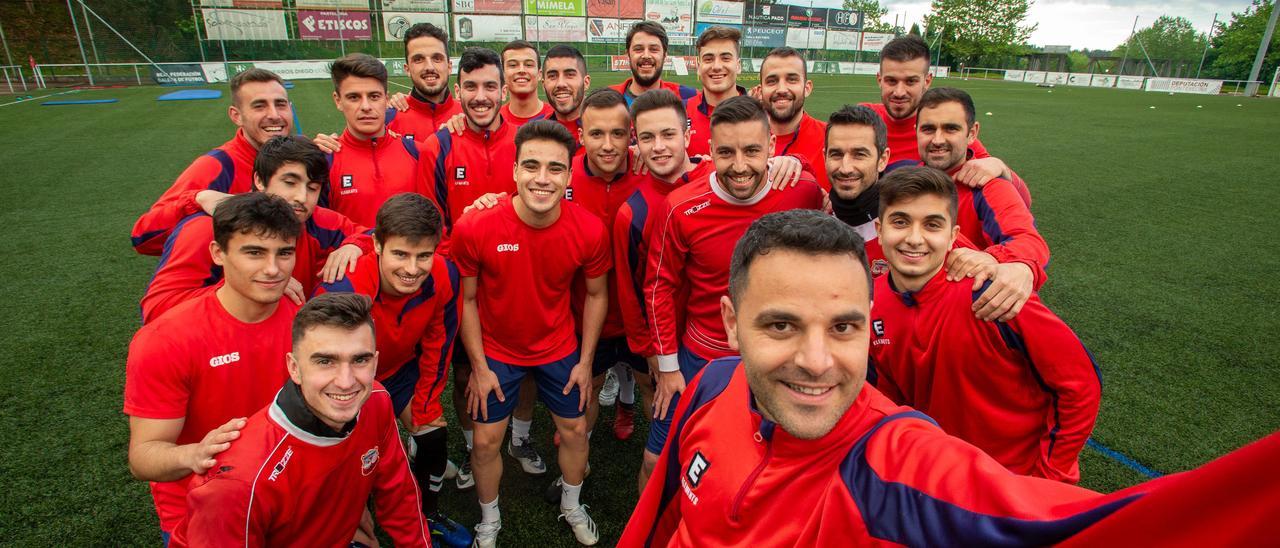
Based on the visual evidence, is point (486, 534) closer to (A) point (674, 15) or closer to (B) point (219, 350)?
(B) point (219, 350)

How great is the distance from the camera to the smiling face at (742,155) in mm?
3207

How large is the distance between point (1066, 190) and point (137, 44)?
130 feet

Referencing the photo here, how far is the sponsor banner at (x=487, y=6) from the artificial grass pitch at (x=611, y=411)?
2468cm

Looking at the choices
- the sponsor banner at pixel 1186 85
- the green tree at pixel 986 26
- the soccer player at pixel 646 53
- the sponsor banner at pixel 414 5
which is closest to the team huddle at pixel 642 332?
the soccer player at pixel 646 53

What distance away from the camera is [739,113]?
10.5 ft

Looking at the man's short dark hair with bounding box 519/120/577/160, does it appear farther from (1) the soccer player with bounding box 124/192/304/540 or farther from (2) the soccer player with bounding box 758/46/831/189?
(2) the soccer player with bounding box 758/46/831/189

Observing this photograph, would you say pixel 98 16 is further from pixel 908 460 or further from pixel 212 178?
pixel 908 460

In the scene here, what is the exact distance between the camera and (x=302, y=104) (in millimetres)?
21109

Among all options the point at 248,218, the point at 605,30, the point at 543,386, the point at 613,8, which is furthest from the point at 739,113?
the point at 613,8

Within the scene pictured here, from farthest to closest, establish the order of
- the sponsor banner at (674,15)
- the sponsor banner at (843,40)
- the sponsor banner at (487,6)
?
the sponsor banner at (843,40)
the sponsor banner at (674,15)
the sponsor banner at (487,6)

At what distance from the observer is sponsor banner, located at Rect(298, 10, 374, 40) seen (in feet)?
110

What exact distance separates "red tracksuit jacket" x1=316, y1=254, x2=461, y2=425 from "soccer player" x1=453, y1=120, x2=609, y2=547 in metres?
0.12

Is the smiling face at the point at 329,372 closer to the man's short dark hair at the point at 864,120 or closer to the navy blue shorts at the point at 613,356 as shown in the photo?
the navy blue shorts at the point at 613,356

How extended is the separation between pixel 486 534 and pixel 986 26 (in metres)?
75.1
